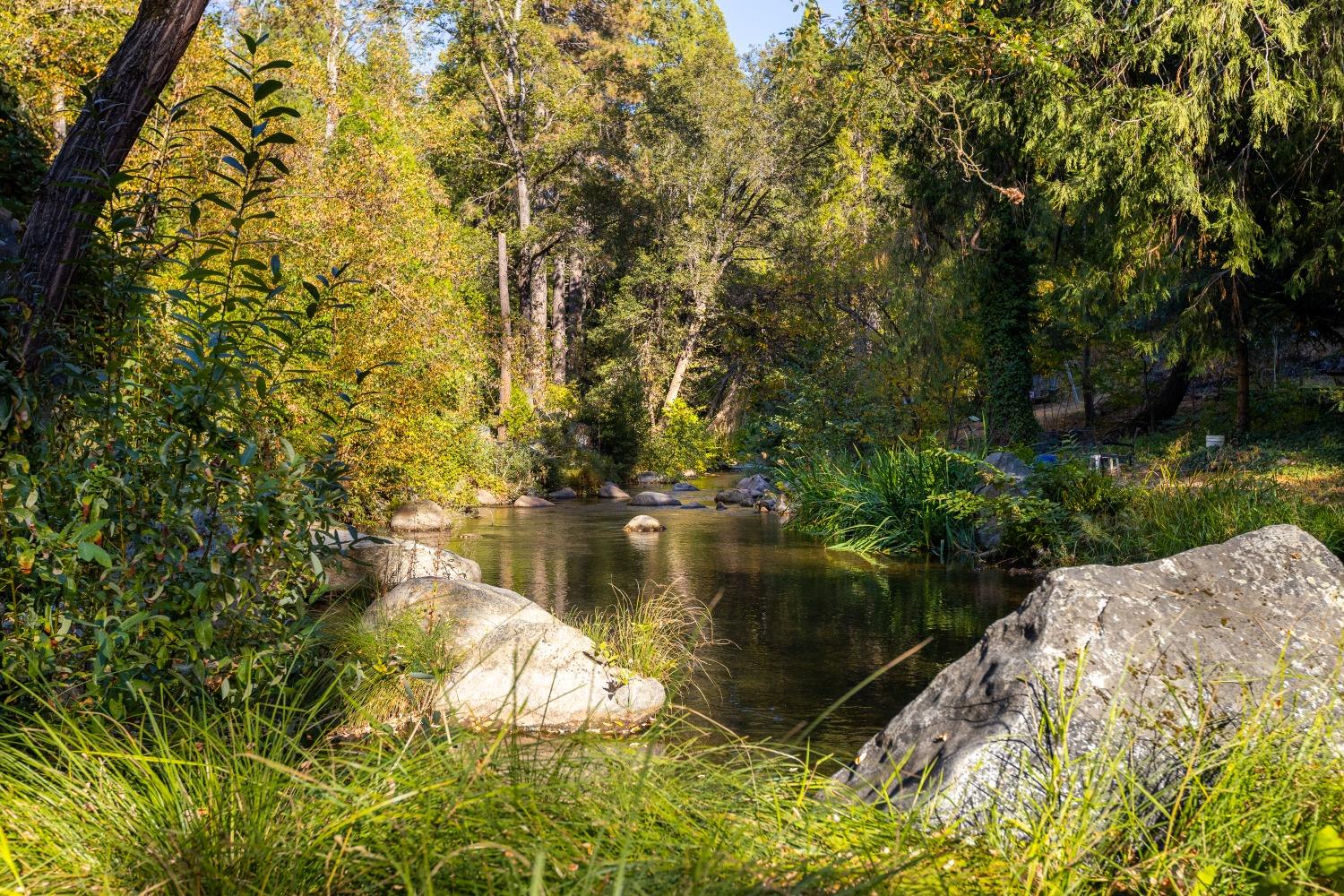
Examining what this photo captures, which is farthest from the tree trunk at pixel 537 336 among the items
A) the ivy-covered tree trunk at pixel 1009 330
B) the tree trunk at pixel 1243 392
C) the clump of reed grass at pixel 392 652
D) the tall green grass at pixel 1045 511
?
the clump of reed grass at pixel 392 652

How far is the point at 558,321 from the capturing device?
32031 millimetres

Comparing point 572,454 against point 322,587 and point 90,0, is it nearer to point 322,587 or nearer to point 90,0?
point 90,0

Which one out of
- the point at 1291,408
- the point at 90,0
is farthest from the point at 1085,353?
the point at 90,0

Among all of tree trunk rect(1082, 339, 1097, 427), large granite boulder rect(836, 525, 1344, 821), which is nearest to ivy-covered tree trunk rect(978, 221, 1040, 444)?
tree trunk rect(1082, 339, 1097, 427)

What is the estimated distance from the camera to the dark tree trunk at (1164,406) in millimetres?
19781

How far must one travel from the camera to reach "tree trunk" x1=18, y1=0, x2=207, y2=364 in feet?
11.0

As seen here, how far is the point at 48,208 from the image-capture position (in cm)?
343

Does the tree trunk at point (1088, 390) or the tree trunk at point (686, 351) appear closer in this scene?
the tree trunk at point (1088, 390)

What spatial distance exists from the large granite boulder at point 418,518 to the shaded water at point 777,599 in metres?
0.50

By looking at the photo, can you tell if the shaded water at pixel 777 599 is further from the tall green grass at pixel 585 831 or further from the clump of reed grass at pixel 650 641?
the tall green grass at pixel 585 831

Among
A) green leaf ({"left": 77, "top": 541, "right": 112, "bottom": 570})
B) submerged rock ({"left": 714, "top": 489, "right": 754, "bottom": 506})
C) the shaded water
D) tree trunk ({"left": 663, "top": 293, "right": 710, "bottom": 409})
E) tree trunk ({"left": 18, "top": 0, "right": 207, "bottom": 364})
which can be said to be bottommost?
the shaded water

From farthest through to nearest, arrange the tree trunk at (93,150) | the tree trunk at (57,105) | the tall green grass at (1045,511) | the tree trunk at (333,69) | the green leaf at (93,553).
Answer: the tree trunk at (333,69) < the tree trunk at (57,105) < the tall green grass at (1045,511) < the tree trunk at (93,150) < the green leaf at (93,553)

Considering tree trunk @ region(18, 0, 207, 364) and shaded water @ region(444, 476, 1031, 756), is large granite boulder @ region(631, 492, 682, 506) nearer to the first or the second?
shaded water @ region(444, 476, 1031, 756)

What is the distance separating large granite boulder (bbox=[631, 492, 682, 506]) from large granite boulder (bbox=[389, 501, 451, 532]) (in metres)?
4.57
